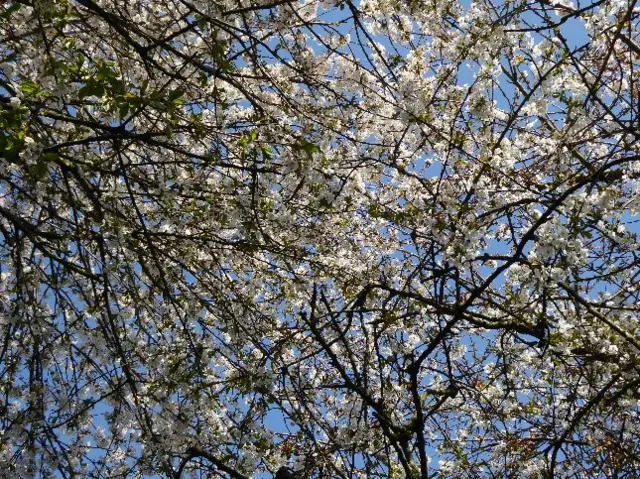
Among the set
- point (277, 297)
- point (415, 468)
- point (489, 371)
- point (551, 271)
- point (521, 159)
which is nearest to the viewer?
point (551, 271)

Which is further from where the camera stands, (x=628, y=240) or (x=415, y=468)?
(x=628, y=240)

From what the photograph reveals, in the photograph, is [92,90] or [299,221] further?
[299,221]

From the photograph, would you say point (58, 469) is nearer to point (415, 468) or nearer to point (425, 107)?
point (415, 468)

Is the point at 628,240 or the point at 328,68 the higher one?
the point at 328,68

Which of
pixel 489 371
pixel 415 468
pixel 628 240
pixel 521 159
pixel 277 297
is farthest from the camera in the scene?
pixel 277 297

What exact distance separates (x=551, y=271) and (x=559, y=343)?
2.96 ft

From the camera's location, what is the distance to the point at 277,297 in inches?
249

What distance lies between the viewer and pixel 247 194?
4.93 meters

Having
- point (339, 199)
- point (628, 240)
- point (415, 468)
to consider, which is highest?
point (339, 199)

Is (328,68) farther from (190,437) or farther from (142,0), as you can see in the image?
(190,437)

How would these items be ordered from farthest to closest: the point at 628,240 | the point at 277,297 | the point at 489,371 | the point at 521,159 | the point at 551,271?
the point at 277,297
the point at 489,371
the point at 521,159
the point at 628,240
the point at 551,271

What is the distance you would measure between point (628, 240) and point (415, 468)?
5.64ft

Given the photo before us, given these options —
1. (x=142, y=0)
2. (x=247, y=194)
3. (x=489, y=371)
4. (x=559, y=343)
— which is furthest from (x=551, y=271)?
(x=142, y=0)

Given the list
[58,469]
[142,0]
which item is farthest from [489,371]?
[142,0]
